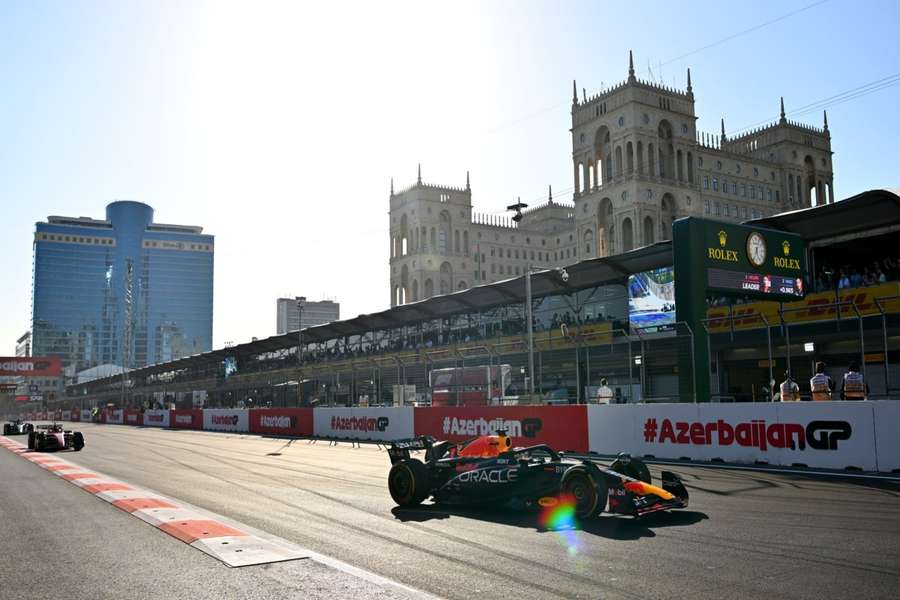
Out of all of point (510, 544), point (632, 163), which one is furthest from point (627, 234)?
point (510, 544)

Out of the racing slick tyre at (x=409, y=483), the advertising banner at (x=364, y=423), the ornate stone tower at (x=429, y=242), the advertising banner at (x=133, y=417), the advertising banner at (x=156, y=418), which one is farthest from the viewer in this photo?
the ornate stone tower at (x=429, y=242)

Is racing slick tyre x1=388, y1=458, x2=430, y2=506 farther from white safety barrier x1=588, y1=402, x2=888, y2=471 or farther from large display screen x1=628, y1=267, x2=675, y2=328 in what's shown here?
large display screen x1=628, y1=267, x2=675, y2=328

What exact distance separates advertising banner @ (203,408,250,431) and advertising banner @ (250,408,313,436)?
47.1 inches

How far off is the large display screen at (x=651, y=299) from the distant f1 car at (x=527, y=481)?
2435 cm

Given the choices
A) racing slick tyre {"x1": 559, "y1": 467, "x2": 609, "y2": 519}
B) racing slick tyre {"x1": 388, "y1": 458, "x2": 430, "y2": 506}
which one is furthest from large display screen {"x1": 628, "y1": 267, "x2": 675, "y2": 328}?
racing slick tyre {"x1": 559, "y1": 467, "x2": 609, "y2": 519}

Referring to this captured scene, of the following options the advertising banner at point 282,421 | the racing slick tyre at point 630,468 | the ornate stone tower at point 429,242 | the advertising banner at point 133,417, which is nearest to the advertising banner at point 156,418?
the advertising banner at point 133,417

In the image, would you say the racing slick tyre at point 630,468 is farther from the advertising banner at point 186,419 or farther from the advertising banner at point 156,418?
the advertising banner at point 156,418

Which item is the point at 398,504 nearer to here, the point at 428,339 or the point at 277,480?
the point at 277,480

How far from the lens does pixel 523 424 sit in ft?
70.3

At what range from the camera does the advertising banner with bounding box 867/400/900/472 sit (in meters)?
13.7

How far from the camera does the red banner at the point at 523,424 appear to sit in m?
20.2

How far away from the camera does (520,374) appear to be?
1451 inches

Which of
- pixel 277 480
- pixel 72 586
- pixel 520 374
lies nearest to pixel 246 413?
pixel 520 374

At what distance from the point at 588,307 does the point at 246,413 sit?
1883cm
